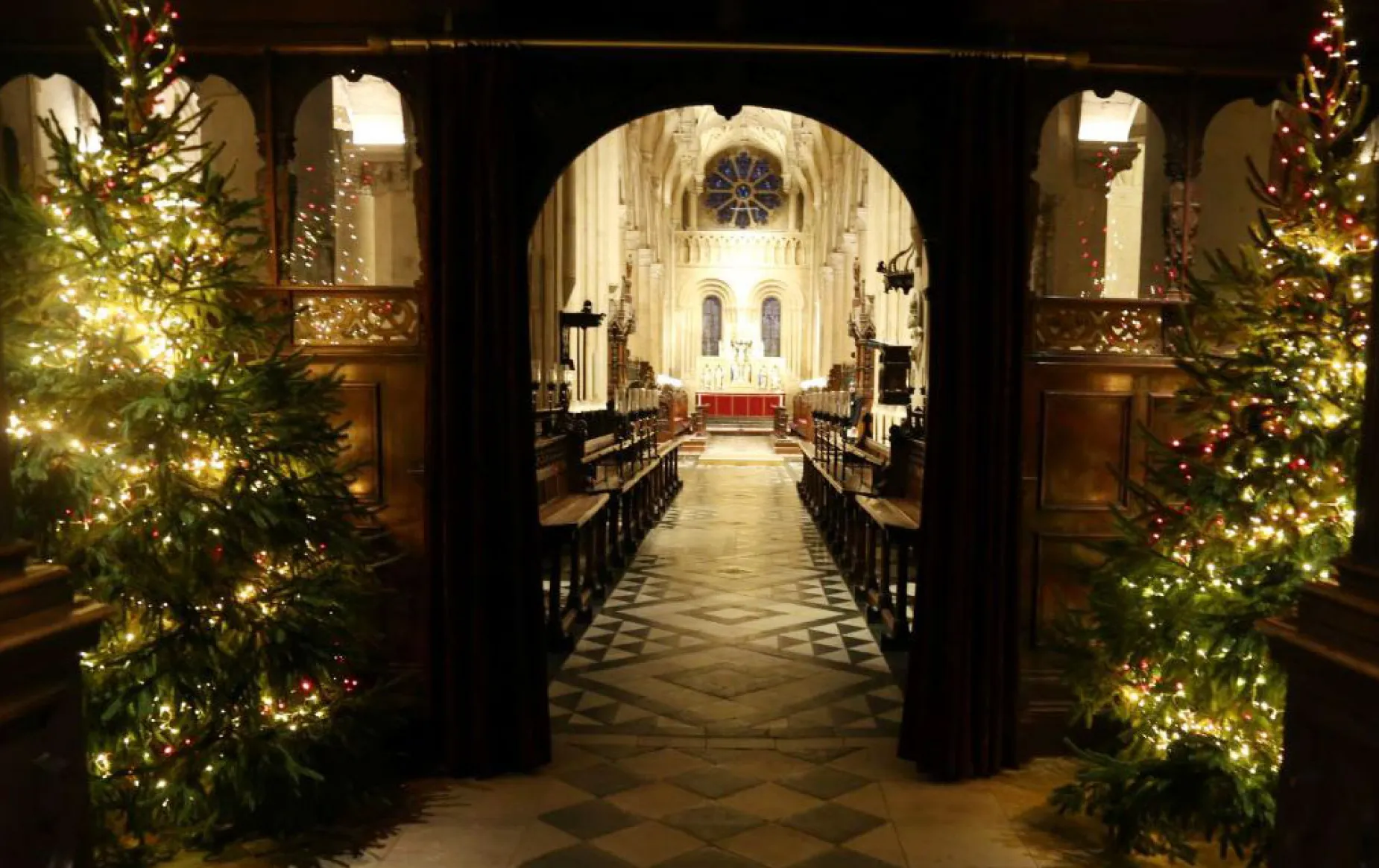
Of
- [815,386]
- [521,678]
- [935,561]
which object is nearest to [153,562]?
[521,678]

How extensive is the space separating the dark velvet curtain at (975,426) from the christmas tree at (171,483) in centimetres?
228

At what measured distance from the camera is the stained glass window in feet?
98.9

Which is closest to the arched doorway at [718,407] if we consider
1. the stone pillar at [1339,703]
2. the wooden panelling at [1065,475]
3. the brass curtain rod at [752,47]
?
the brass curtain rod at [752,47]

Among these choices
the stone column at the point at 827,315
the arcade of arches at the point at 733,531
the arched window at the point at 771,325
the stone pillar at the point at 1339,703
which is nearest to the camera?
the stone pillar at the point at 1339,703

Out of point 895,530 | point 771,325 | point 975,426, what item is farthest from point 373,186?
point 771,325

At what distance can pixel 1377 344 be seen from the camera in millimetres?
1636

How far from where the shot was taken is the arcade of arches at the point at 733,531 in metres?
3.16

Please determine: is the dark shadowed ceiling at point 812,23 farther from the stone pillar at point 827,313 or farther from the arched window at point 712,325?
the arched window at point 712,325

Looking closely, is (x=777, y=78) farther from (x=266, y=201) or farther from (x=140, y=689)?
(x=140, y=689)

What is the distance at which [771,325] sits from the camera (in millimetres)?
30656

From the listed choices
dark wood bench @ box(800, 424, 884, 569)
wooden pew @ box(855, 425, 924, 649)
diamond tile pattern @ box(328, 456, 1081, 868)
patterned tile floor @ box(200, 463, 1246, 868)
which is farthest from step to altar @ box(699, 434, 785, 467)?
patterned tile floor @ box(200, 463, 1246, 868)

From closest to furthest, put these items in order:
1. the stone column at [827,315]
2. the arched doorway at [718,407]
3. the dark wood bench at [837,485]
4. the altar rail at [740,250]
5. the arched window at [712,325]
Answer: the arched doorway at [718,407] < the dark wood bench at [837,485] < the stone column at [827,315] < the altar rail at [740,250] < the arched window at [712,325]

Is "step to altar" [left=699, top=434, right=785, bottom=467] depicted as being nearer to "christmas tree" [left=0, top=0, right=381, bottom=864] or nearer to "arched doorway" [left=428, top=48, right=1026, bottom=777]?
"arched doorway" [left=428, top=48, right=1026, bottom=777]

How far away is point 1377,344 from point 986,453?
5.68ft
